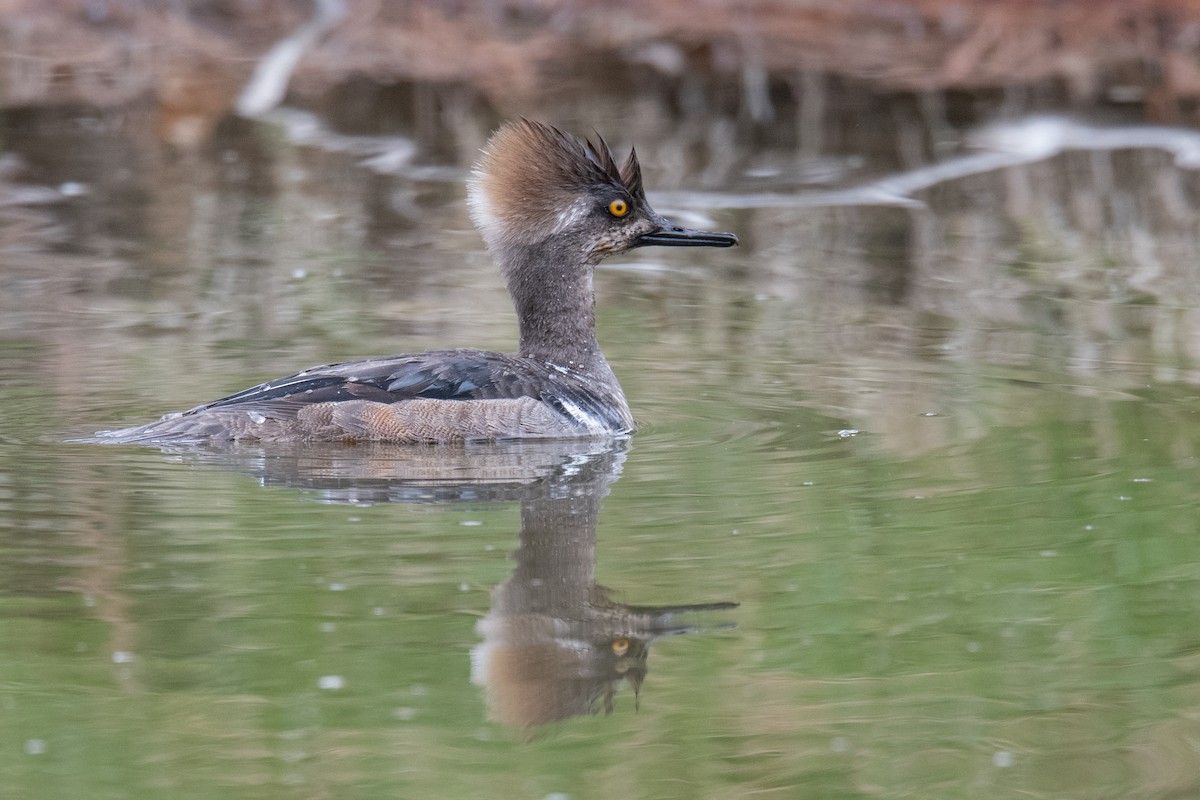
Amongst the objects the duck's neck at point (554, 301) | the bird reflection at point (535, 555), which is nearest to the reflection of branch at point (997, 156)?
the duck's neck at point (554, 301)

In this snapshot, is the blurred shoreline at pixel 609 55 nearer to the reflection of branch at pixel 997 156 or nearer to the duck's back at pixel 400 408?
the reflection of branch at pixel 997 156

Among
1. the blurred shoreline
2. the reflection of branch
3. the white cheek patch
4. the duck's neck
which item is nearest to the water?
the duck's neck

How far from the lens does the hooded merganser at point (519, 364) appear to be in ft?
23.2

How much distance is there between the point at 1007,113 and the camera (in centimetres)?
1595

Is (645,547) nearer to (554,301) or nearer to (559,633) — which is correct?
(559,633)

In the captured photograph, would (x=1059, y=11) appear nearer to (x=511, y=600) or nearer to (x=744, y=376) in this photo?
(x=744, y=376)

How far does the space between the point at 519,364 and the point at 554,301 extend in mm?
476

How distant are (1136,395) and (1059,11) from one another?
1083cm

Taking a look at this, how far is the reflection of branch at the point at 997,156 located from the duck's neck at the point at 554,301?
4881 mm

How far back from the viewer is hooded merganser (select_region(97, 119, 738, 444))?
7.08 metres

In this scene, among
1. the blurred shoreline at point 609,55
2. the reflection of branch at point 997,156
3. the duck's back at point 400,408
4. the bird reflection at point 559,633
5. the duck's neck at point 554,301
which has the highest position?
the blurred shoreline at point 609,55

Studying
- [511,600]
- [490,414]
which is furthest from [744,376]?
[511,600]

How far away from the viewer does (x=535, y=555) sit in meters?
5.88

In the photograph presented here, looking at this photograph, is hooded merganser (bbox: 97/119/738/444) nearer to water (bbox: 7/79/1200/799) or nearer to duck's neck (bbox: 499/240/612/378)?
duck's neck (bbox: 499/240/612/378)
